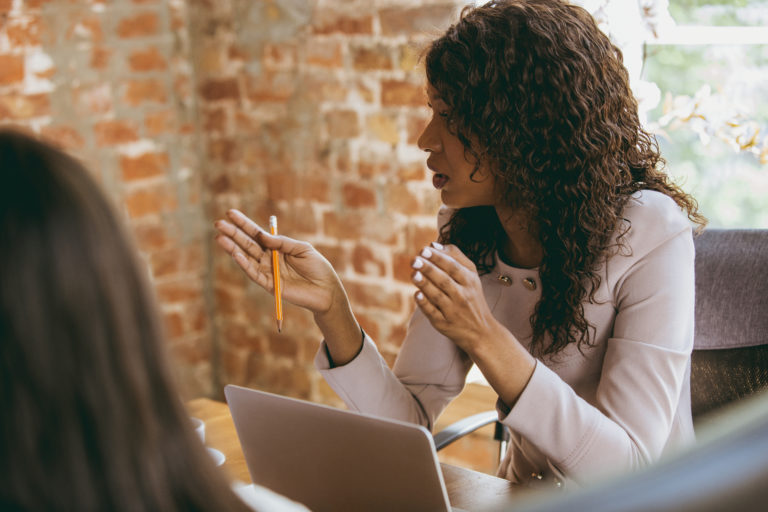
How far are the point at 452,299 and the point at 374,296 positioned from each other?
49.6 inches

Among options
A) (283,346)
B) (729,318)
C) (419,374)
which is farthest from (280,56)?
(729,318)

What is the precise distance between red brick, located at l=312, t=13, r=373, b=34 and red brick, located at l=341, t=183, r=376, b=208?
0.44 metres

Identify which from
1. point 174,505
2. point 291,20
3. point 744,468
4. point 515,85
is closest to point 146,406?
point 174,505

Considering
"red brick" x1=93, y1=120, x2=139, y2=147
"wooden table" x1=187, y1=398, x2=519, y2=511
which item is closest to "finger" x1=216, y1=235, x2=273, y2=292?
"wooden table" x1=187, y1=398, x2=519, y2=511

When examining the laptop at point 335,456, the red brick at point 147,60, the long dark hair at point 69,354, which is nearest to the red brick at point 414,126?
the red brick at point 147,60

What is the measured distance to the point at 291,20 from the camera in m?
2.46

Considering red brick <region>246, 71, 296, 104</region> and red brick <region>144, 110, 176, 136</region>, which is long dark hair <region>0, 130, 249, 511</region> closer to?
red brick <region>246, 71, 296, 104</region>

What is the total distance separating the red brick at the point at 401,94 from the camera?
2.19 meters

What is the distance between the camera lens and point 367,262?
2406 millimetres

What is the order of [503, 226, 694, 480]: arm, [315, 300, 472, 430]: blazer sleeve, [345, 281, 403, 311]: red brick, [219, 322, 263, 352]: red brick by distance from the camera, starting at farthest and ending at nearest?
[219, 322, 263, 352]: red brick → [345, 281, 403, 311]: red brick → [315, 300, 472, 430]: blazer sleeve → [503, 226, 694, 480]: arm

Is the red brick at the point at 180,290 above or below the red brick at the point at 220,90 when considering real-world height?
below

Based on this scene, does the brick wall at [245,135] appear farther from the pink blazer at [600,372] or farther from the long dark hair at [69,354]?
the long dark hair at [69,354]

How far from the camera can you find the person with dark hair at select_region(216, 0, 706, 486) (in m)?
1.22

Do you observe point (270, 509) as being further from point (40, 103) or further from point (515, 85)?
point (40, 103)
